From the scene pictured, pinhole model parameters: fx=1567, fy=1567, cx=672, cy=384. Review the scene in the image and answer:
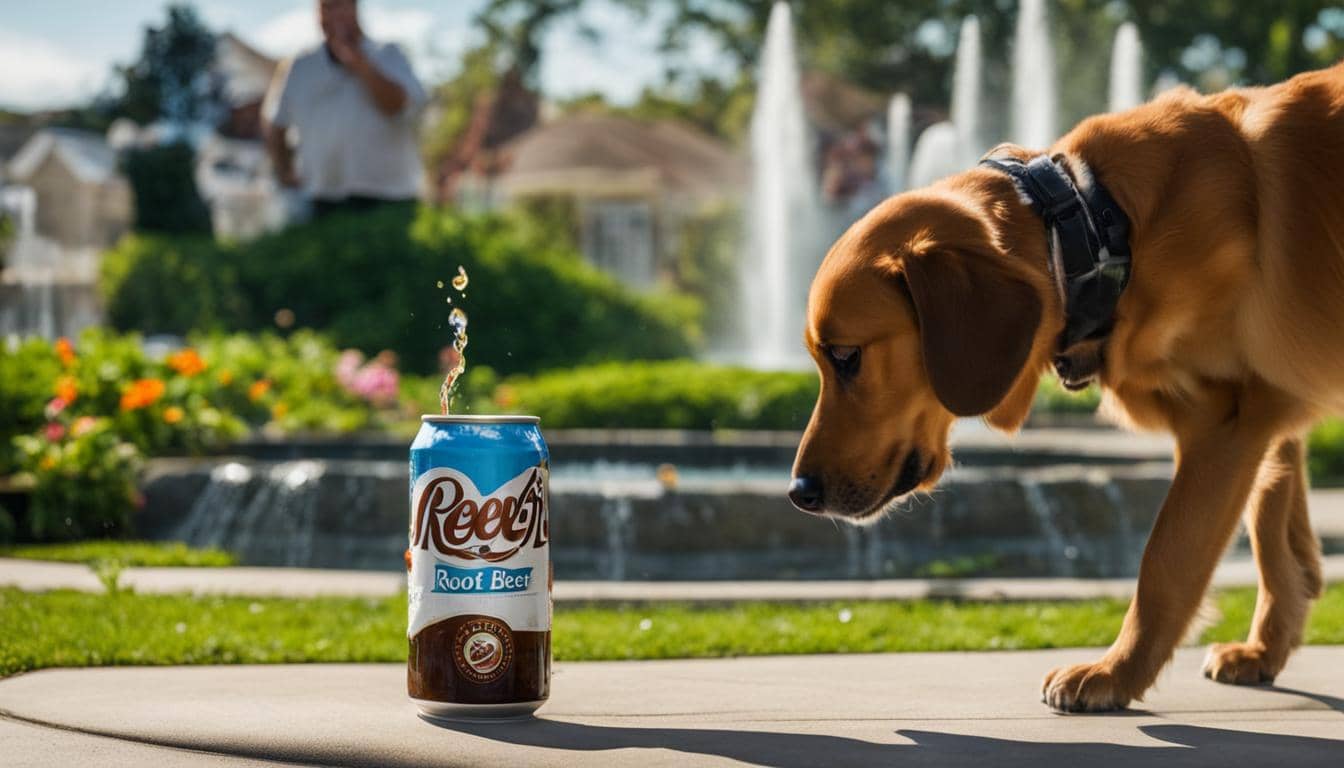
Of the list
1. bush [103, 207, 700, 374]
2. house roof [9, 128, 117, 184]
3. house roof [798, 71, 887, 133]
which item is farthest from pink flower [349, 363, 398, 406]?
house roof [9, 128, 117, 184]

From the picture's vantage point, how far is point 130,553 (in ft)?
24.7

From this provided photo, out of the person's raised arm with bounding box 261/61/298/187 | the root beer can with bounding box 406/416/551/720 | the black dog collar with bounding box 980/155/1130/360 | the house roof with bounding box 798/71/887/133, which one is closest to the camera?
the root beer can with bounding box 406/416/551/720

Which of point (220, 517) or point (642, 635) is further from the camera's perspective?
point (220, 517)

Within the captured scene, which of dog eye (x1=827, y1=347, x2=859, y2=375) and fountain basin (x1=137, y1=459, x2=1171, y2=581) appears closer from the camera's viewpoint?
dog eye (x1=827, y1=347, x2=859, y2=375)

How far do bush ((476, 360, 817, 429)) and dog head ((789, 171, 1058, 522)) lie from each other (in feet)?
26.7

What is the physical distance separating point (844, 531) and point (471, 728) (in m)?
3.85

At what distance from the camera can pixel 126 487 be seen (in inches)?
318

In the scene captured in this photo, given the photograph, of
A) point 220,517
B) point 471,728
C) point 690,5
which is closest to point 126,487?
point 220,517

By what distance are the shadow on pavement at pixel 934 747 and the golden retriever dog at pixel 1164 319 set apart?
17.1 inches

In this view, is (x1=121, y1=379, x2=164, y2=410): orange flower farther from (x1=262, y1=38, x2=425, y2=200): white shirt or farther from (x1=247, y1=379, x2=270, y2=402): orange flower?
(x1=262, y1=38, x2=425, y2=200): white shirt

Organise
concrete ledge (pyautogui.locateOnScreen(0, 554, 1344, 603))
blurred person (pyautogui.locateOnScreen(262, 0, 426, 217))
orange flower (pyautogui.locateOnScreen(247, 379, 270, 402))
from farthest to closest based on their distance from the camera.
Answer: blurred person (pyautogui.locateOnScreen(262, 0, 426, 217))
orange flower (pyautogui.locateOnScreen(247, 379, 270, 402))
concrete ledge (pyautogui.locateOnScreen(0, 554, 1344, 603))

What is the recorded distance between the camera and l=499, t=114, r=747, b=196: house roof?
52.5m

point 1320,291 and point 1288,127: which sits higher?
point 1288,127

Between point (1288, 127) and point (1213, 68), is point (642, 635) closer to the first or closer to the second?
point (1288, 127)
